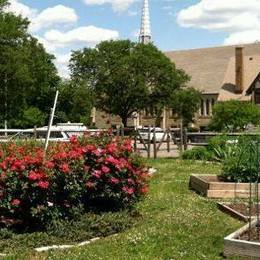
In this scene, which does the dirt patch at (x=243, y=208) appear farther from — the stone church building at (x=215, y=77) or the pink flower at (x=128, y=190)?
the stone church building at (x=215, y=77)

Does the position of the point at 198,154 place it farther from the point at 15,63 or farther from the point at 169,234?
the point at 15,63

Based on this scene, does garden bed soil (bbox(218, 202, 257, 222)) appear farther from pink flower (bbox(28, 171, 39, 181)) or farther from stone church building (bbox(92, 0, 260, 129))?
stone church building (bbox(92, 0, 260, 129))

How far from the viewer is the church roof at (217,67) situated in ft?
275

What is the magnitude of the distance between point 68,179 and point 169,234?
179cm

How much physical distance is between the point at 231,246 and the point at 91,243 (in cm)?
215

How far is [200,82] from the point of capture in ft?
290

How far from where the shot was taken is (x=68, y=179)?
9953 mm

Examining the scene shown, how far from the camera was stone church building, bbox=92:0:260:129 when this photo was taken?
3223 inches

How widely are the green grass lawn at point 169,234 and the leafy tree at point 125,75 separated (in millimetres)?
51685

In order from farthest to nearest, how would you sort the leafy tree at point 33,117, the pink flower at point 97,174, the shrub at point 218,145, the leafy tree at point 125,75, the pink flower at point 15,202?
1. the leafy tree at point 33,117
2. the leafy tree at point 125,75
3. the shrub at point 218,145
4. the pink flower at point 97,174
5. the pink flower at point 15,202

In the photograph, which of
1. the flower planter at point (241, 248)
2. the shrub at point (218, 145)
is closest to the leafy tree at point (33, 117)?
the shrub at point (218, 145)

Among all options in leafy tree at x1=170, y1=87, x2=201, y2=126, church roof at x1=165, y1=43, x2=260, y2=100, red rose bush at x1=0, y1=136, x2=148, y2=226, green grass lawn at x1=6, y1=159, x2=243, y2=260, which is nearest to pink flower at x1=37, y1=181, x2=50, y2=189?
red rose bush at x1=0, y1=136, x2=148, y2=226

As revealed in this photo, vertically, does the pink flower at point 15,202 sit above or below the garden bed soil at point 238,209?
above

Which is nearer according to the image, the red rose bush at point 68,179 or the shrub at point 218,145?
the red rose bush at point 68,179
